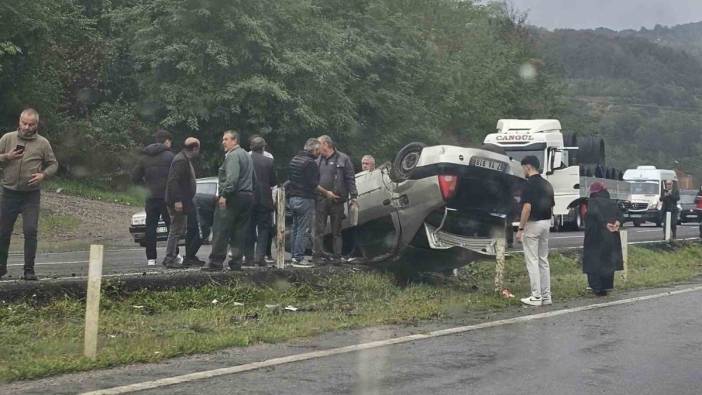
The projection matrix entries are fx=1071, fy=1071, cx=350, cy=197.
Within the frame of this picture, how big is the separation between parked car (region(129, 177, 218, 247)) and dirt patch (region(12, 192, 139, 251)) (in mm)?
2423

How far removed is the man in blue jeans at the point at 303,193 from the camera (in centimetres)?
1397

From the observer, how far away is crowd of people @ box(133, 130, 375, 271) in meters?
13.1

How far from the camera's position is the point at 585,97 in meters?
120

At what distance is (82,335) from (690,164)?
102383mm

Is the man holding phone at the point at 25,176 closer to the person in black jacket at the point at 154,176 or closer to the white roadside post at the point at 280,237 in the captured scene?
the person in black jacket at the point at 154,176

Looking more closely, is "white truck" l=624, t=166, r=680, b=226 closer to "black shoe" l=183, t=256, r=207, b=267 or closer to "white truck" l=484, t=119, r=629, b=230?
"white truck" l=484, t=119, r=629, b=230

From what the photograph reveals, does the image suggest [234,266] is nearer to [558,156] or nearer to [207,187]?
[207,187]

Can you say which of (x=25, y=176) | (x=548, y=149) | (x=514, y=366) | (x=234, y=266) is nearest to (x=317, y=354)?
(x=514, y=366)

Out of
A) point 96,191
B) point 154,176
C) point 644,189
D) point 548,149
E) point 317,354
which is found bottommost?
point 317,354

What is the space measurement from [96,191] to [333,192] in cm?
2507

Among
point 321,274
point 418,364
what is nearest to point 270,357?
point 418,364

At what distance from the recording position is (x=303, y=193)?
46.2 feet

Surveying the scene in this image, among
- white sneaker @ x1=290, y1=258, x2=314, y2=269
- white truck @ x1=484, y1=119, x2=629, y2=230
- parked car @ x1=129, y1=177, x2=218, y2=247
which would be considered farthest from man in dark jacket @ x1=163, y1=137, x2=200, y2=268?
white truck @ x1=484, y1=119, x2=629, y2=230

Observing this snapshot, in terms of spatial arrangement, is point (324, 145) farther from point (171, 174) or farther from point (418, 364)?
point (418, 364)
